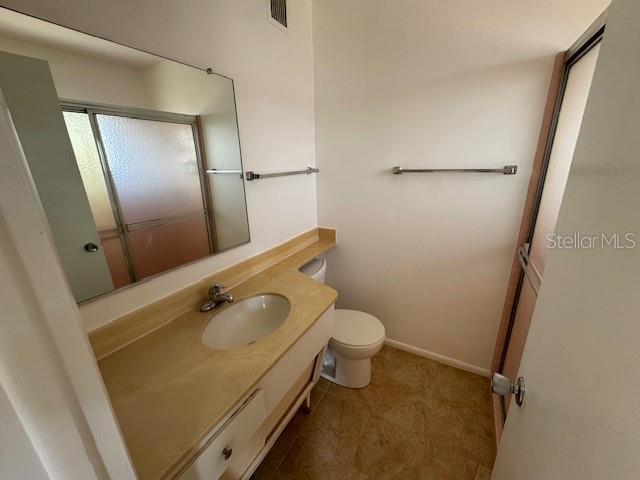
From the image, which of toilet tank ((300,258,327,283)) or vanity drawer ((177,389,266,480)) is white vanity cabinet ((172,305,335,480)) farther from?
toilet tank ((300,258,327,283))

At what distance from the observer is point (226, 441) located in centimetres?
71

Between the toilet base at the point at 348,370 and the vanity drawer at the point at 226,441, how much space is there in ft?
2.86

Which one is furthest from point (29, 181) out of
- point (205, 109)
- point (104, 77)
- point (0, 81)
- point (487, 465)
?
point (487, 465)

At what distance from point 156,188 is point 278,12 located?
45.0 inches

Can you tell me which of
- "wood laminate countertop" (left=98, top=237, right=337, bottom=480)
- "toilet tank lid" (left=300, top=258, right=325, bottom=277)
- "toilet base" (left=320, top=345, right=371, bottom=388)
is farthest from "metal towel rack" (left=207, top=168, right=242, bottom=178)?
"toilet base" (left=320, top=345, right=371, bottom=388)

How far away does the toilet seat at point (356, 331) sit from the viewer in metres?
1.53

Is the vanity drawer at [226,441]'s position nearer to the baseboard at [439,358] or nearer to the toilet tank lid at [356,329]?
the toilet tank lid at [356,329]

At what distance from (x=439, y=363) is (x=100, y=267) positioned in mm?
2063

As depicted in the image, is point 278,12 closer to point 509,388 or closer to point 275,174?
point 275,174

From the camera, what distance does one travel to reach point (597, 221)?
41cm

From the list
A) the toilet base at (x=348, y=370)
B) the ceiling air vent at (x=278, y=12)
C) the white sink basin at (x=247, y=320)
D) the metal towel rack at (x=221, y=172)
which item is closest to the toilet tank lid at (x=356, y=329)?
the toilet base at (x=348, y=370)

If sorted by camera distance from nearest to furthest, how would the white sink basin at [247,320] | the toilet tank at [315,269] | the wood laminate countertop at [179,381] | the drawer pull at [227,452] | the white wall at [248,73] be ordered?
the wood laminate countertop at [179,381]
the drawer pull at [227,452]
the white wall at [248,73]
the white sink basin at [247,320]
the toilet tank at [315,269]

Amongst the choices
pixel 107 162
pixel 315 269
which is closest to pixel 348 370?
pixel 315 269
